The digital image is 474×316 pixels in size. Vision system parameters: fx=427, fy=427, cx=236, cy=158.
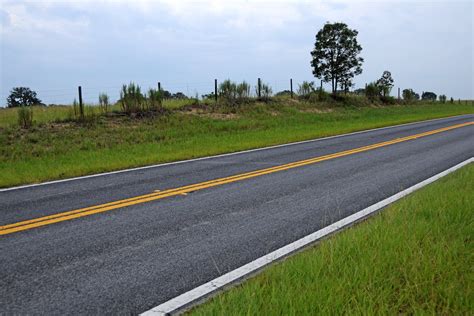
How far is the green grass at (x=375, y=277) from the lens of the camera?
305cm

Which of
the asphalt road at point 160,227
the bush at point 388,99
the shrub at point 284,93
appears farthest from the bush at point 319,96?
the asphalt road at point 160,227

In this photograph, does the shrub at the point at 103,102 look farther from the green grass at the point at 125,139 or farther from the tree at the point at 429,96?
the tree at the point at 429,96

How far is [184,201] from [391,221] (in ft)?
10.4

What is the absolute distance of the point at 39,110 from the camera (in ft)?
65.5

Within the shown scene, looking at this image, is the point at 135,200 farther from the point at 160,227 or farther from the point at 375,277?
the point at 375,277

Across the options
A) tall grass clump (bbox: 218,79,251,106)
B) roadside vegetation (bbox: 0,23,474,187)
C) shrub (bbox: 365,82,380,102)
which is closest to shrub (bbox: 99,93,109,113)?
roadside vegetation (bbox: 0,23,474,187)

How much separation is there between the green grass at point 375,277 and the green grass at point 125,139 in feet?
23.5

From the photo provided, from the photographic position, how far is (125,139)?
52.5ft

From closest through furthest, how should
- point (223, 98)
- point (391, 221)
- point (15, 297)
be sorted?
point (15, 297)
point (391, 221)
point (223, 98)

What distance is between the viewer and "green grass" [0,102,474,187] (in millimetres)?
10953

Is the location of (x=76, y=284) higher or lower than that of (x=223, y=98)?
lower

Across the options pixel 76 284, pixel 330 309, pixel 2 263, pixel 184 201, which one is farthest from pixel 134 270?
pixel 184 201

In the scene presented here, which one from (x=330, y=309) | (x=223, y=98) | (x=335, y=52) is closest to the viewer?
(x=330, y=309)

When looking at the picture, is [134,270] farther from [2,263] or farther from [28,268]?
[2,263]
